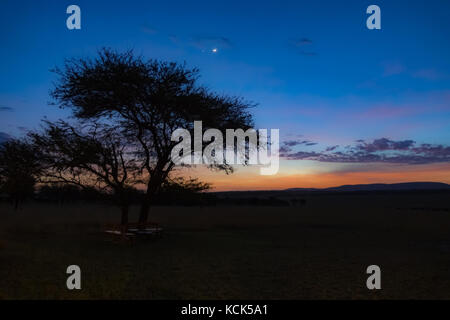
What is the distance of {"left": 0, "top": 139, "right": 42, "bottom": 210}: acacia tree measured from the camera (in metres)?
20.5

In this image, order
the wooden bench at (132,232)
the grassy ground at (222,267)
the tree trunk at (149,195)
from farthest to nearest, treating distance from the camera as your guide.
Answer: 1. the tree trunk at (149,195)
2. the wooden bench at (132,232)
3. the grassy ground at (222,267)

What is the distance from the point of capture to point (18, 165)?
2067 centimetres

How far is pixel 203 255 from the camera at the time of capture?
1620cm

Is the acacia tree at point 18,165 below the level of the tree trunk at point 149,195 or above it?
above

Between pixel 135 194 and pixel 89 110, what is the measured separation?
601 centimetres

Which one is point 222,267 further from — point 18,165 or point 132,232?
point 18,165

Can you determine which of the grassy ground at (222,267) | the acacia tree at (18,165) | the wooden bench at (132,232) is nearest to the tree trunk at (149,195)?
the wooden bench at (132,232)

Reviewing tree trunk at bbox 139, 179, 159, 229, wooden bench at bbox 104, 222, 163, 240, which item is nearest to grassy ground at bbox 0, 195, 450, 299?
wooden bench at bbox 104, 222, 163, 240

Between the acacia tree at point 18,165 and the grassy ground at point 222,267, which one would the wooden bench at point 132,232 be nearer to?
the grassy ground at point 222,267

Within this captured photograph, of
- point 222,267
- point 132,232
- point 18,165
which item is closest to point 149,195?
point 132,232

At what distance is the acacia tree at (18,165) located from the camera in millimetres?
20453

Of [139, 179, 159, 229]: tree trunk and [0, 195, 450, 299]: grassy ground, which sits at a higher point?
[139, 179, 159, 229]: tree trunk

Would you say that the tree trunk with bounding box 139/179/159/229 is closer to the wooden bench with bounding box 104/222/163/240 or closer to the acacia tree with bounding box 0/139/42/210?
the wooden bench with bounding box 104/222/163/240
